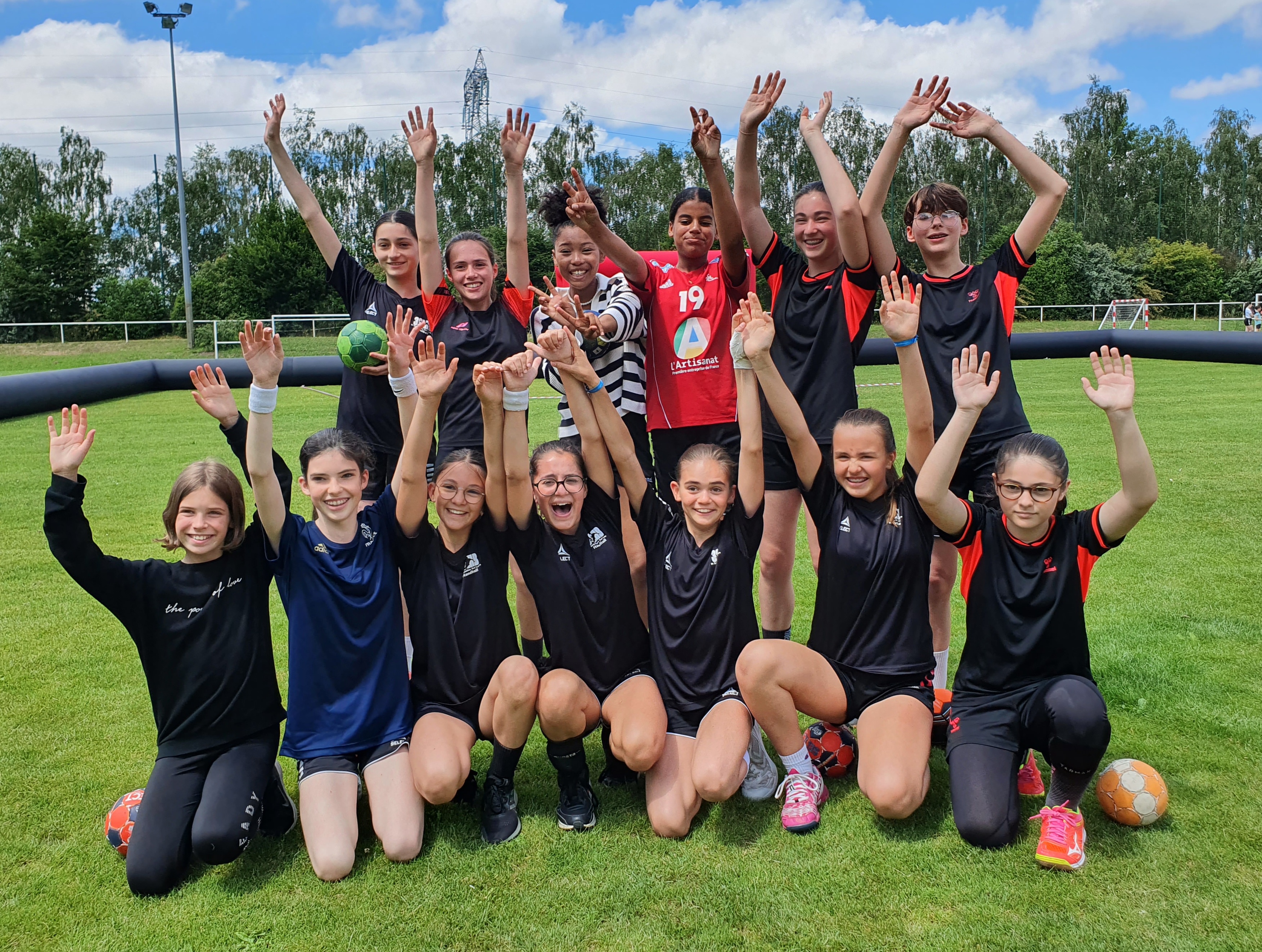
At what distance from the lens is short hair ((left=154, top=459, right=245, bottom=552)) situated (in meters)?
3.48

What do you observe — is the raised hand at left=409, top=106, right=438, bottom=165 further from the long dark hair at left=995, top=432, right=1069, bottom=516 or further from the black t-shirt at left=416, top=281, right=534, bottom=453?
the long dark hair at left=995, top=432, right=1069, bottom=516

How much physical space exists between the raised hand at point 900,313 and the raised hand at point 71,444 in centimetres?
296

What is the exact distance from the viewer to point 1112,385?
326 cm

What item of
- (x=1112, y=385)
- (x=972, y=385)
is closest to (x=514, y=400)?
(x=972, y=385)

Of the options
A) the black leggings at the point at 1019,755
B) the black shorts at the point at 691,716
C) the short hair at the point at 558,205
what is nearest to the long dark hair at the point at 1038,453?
the black leggings at the point at 1019,755

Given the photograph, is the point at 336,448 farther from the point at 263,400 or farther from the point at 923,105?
the point at 923,105

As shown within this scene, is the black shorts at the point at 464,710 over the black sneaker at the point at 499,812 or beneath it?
over

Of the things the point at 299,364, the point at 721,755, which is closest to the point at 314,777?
the point at 721,755

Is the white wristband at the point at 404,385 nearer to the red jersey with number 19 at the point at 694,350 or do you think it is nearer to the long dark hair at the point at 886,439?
the red jersey with number 19 at the point at 694,350

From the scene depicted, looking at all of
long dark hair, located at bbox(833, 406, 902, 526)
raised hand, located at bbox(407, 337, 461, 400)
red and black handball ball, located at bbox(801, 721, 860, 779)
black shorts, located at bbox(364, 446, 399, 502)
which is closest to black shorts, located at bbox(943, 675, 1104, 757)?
A: red and black handball ball, located at bbox(801, 721, 860, 779)

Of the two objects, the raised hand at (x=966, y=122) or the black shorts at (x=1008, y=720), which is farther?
the raised hand at (x=966, y=122)

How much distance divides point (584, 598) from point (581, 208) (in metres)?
1.84

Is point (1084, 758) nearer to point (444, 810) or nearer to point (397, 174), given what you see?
point (444, 810)

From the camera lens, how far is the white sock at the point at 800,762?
3543 millimetres
